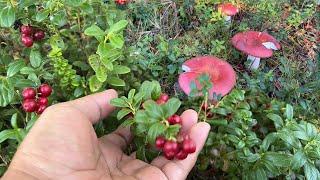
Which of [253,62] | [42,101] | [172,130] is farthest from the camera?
[253,62]

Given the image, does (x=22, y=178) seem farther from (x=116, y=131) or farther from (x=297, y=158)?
(x=297, y=158)

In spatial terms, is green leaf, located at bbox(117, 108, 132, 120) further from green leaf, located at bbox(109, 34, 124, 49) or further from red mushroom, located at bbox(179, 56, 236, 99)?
red mushroom, located at bbox(179, 56, 236, 99)

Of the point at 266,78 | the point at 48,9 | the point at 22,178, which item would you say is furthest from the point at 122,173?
the point at 266,78

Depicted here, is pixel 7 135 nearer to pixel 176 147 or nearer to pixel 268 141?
pixel 176 147

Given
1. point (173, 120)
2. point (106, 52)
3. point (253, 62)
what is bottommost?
point (253, 62)

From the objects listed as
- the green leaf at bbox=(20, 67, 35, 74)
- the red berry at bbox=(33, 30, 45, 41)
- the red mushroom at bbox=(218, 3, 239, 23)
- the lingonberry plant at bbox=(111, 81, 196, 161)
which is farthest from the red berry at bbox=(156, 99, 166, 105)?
the red mushroom at bbox=(218, 3, 239, 23)

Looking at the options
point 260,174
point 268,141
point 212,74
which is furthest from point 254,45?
point 260,174

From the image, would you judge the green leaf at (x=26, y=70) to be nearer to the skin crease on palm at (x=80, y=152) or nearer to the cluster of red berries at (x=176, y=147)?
the skin crease on palm at (x=80, y=152)
